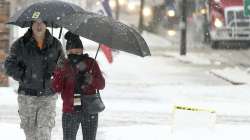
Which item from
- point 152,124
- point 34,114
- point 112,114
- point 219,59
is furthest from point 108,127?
point 219,59

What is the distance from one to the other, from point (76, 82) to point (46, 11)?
79 cm

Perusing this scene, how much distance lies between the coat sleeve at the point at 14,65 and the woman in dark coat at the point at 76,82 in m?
0.43

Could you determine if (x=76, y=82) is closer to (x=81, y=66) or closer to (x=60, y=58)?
(x=81, y=66)

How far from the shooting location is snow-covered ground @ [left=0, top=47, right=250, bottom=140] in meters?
10.1

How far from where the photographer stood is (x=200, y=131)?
9.84m

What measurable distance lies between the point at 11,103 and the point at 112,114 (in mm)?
2469

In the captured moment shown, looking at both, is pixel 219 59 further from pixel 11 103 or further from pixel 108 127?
pixel 108 127

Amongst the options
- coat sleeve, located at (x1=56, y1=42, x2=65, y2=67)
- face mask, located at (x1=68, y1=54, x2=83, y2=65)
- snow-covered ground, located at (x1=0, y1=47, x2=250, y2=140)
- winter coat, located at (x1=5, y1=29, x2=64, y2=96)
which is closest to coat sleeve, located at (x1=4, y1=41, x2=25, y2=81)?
winter coat, located at (x1=5, y1=29, x2=64, y2=96)

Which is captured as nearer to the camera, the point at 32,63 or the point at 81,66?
the point at 81,66

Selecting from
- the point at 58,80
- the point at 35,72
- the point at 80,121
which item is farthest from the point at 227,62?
the point at 58,80

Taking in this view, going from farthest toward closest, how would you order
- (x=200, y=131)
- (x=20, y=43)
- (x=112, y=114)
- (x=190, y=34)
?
(x=190, y=34) → (x=112, y=114) → (x=200, y=131) → (x=20, y=43)

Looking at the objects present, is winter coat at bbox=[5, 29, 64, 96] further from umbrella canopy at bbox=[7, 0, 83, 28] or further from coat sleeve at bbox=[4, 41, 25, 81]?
umbrella canopy at bbox=[7, 0, 83, 28]

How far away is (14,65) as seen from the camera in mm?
7027

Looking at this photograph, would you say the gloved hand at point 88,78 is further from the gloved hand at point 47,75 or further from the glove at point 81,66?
the gloved hand at point 47,75
